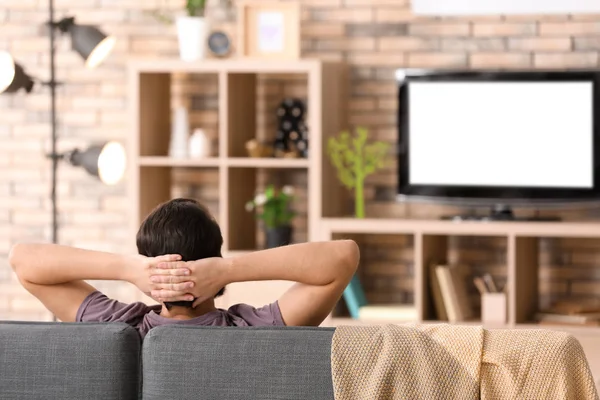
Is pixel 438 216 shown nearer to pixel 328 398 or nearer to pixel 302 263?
pixel 302 263

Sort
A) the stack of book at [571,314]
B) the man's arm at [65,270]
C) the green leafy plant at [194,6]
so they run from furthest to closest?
the green leafy plant at [194,6]
the stack of book at [571,314]
the man's arm at [65,270]

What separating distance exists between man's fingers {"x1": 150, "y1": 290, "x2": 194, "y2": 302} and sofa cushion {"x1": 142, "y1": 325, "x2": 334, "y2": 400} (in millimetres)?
239

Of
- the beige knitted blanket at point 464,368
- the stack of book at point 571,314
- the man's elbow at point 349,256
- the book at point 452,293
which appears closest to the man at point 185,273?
the man's elbow at point 349,256

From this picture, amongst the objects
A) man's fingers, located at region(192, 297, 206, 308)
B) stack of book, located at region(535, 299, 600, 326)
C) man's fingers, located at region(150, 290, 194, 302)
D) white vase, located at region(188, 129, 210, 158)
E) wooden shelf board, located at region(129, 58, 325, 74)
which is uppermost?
wooden shelf board, located at region(129, 58, 325, 74)

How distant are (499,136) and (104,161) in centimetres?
175

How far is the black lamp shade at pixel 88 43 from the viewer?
190 inches

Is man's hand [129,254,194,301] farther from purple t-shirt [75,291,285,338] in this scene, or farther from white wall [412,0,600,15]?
white wall [412,0,600,15]

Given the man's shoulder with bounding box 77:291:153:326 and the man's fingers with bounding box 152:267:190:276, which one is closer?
the man's fingers with bounding box 152:267:190:276

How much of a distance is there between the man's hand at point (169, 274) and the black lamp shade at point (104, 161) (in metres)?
2.68

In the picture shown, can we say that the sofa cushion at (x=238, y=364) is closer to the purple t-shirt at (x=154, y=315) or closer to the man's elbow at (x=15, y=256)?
the purple t-shirt at (x=154, y=315)

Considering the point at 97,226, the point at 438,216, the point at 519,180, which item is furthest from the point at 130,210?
the point at 519,180

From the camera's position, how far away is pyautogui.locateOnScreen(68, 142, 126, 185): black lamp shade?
15.7ft

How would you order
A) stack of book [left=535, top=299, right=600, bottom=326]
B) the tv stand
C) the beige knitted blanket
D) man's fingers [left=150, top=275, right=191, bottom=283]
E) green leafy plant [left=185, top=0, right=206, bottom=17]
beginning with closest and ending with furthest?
the beige knitted blanket → man's fingers [left=150, top=275, right=191, bottom=283] → stack of book [left=535, top=299, right=600, bottom=326] → the tv stand → green leafy plant [left=185, top=0, right=206, bottom=17]

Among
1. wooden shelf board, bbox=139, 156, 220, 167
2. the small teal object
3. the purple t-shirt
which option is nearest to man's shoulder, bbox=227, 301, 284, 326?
the purple t-shirt
